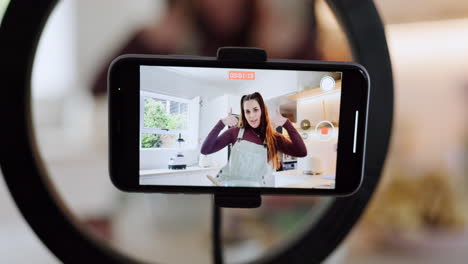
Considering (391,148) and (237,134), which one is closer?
(237,134)

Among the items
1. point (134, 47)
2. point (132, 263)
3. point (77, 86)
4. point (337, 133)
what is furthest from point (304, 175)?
point (77, 86)

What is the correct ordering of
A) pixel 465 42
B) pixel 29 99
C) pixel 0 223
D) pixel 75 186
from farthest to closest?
pixel 75 186 → pixel 0 223 → pixel 465 42 → pixel 29 99

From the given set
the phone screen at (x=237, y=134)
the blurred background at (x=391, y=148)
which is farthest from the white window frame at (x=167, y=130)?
the blurred background at (x=391, y=148)

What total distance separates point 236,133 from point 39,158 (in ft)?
0.48

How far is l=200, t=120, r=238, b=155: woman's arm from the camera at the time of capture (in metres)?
0.22

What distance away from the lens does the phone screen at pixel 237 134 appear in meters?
0.22

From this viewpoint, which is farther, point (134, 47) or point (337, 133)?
point (134, 47)

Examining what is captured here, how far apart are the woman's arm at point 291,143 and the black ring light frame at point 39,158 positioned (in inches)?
1.9

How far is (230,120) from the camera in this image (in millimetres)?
219

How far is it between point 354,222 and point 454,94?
0.49 meters

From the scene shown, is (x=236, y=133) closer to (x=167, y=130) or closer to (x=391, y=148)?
(x=167, y=130)

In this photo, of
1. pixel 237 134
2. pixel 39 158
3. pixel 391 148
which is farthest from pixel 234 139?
pixel 391 148

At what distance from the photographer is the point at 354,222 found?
231mm

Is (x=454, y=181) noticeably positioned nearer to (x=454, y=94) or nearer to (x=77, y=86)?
(x=454, y=94)
